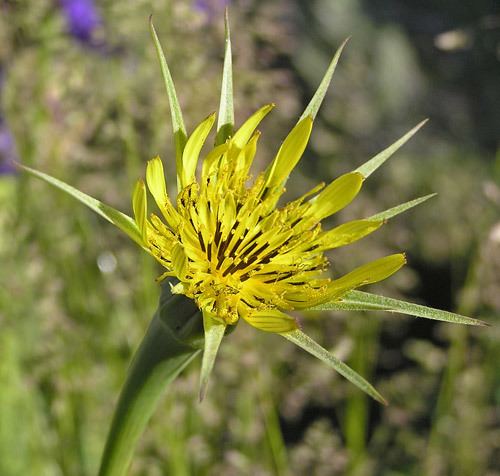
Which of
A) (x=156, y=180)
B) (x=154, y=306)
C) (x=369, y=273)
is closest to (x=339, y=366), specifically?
(x=369, y=273)

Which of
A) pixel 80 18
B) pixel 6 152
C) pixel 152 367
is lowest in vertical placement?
pixel 6 152

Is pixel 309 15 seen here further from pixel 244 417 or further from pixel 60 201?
pixel 244 417

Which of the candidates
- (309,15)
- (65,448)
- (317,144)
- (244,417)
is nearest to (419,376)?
(244,417)

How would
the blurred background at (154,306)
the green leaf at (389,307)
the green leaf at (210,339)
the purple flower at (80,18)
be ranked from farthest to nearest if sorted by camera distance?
the purple flower at (80,18) → the blurred background at (154,306) → the green leaf at (389,307) → the green leaf at (210,339)

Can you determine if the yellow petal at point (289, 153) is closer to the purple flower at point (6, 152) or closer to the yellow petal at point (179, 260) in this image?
the yellow petal at point (179, 260)

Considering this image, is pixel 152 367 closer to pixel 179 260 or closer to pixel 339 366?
pixel 179 260

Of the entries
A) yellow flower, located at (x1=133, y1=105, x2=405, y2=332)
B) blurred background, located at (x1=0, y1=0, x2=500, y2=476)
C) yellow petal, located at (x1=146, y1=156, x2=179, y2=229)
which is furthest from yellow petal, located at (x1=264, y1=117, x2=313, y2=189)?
blurred background, located at (x1=0, y1=0, x2=500, y2=476)

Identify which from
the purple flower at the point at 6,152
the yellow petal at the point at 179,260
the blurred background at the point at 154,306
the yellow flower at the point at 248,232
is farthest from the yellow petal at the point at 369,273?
the purple flower at the point at 6,152
